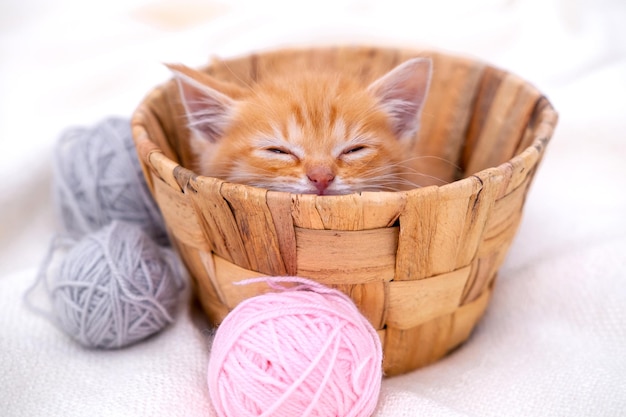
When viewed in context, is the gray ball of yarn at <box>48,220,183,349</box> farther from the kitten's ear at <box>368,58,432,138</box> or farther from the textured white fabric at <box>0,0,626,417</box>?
the kitten's ear at <box>368,58,432,138</box>

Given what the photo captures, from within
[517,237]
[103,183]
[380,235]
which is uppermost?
[380,235]

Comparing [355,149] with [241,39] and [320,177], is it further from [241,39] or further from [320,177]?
[241,39]

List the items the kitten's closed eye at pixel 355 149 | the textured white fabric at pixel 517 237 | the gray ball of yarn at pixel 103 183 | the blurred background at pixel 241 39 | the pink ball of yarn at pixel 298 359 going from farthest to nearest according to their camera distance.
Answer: the blurred background at pixel 241 39, the gray ball of yarn at pixel 103 183, the kitten's closed eye at pixel 355 149, the textured white fabric at pixel 517 237, the pink ball of yarn at pixel 298 359

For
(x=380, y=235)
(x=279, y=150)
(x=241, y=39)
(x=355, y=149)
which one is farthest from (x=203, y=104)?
(x=241, y=39)

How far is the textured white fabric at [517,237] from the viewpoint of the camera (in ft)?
3.11

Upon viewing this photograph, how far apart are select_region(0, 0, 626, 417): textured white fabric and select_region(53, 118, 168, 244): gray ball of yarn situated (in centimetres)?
17

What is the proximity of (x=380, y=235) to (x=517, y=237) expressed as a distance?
667 mm

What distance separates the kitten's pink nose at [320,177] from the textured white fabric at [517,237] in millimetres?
358

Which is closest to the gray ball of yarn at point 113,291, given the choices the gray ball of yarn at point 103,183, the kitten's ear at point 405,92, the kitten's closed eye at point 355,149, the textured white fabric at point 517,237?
the textured white fabric at point 517,237

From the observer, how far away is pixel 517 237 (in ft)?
4.47

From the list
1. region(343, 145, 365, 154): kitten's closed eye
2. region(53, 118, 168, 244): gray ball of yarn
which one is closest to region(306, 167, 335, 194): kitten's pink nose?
region(343, 145, 365, 154): kitten's closed eye

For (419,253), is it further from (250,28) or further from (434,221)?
(250,28)

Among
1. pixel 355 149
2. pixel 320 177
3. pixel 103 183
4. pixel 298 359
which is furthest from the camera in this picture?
pixel 103 183

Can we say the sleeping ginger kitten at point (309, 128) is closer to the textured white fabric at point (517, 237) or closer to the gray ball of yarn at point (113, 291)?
the gray ball of yarn at point (113, 291)
